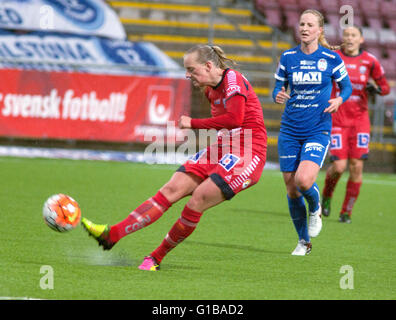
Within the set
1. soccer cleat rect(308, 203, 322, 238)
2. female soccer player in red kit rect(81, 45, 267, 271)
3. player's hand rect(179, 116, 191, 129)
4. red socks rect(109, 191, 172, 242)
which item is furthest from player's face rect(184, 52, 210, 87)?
soccer cleat rect(308, 203, 322, 238)

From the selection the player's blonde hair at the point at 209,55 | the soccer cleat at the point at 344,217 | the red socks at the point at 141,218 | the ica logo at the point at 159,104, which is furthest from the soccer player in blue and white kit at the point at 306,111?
the ica logo at the point at 159,104

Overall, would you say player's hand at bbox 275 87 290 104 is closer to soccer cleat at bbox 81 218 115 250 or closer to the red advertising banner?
soccer cleat at bbox 81 218 115 250

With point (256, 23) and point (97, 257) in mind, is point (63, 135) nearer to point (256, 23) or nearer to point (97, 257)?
point (256, 23)

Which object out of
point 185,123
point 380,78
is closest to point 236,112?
point 185,123

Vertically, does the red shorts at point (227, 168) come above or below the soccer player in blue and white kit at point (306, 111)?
below

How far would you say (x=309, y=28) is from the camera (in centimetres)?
718

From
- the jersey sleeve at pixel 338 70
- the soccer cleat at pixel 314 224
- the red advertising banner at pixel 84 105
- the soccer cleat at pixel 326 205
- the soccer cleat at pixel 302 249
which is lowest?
the soccer cleat at pixel 302 249

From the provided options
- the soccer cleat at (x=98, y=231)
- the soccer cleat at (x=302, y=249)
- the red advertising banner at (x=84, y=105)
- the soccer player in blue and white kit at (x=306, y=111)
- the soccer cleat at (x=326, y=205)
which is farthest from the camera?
the red advertising banner at (x=84, y=105)

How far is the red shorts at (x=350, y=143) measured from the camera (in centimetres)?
999

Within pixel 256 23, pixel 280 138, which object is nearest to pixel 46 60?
pixel 256 23

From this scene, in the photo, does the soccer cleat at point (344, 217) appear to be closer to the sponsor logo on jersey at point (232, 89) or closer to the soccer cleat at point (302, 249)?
the soccer cleat at point (302, 249)

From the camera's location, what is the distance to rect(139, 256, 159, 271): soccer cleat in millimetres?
5954

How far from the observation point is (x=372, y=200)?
1244 cm

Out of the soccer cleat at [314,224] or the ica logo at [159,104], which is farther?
the ica logo at [159,104]
